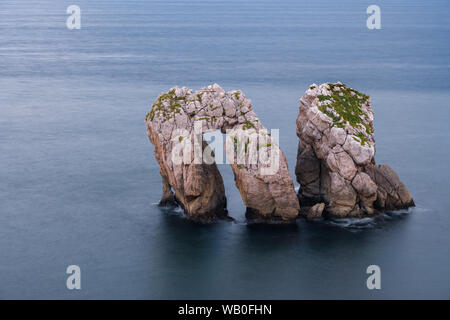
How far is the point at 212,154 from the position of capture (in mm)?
67188

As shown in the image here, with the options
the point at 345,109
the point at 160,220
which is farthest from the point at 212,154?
the point at 345,109

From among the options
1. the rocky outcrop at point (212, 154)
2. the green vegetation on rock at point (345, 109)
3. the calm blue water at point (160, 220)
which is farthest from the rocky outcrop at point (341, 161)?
the rocky outcrop at point (212, 154)

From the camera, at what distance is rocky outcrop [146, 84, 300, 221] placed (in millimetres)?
65250

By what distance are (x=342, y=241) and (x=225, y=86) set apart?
8050cm

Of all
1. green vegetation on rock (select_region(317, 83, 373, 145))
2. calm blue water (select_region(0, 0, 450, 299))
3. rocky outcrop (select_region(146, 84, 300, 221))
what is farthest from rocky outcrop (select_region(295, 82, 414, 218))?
rocky outcrop (select_region(146, 84, 300, 221))

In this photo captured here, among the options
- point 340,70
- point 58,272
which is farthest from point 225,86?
point 58,272

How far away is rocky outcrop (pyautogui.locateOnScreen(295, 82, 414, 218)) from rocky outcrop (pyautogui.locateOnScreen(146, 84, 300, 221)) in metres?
4.00

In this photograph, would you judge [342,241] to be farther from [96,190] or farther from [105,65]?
[105,65]

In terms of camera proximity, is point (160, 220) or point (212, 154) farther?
point (160, 220)

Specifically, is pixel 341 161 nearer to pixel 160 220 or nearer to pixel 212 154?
pixel 212 154

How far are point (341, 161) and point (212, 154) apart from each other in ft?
39.5

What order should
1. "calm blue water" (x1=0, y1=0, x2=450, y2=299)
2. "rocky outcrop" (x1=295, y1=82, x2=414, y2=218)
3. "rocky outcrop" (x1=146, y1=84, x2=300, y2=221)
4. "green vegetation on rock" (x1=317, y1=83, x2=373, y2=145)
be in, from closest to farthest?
"calm blue water" (x1=0, y1=0, x2=450, y2=299) < "rocky outcrop" (x1=146, y1=84, x2=300, y2=221) < "rocky outcrop" (x1=295, y1=82, x2=414, y2=218) < "green vegetation on rock" (x1=317, y1=83, x2=373, y2=145)

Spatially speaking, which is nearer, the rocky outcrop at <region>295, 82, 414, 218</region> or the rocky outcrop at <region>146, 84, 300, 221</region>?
the rocky outcrop at <region>146, 84, 300, 221</region>

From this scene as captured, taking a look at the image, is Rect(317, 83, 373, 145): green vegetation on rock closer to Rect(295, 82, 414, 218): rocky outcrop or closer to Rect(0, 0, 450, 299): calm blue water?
Rect(295, 82, 414, 218): rocky outcrop
